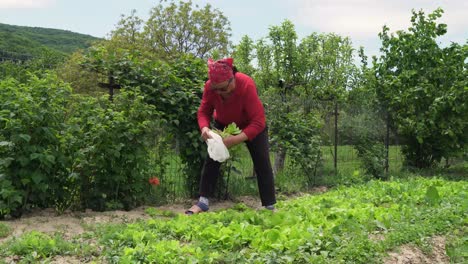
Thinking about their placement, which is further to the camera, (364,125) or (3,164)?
(364,125)

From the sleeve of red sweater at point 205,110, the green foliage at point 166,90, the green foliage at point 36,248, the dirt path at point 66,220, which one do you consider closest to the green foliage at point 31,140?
the dirt path at point 66,220


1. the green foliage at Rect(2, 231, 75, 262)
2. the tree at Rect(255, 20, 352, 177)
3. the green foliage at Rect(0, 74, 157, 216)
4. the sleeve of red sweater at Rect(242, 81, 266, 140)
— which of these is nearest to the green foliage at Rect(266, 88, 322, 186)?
the tree at Rect(255, 20, 352, 177)

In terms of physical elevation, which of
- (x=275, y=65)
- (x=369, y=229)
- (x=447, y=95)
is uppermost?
(x=275, y=65)

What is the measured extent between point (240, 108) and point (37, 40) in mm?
67582

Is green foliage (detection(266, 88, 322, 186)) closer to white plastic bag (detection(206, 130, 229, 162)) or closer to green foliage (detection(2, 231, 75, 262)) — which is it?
white plastic bag (detection(206, 130, 229, 162))

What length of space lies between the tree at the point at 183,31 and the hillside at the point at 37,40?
7.37 m

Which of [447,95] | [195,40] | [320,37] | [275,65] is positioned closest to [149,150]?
[447,95]

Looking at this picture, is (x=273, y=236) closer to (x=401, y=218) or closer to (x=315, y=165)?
(x=401, y=218)

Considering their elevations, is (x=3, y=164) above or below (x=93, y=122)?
below

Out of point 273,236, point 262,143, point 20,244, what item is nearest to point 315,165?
point 262,143

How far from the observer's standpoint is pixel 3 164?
4023 mm

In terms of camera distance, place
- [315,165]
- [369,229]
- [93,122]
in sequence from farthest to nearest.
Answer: [315,165] → [93,122] → [369,229]

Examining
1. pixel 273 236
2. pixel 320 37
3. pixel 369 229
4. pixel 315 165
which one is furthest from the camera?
pixel 320 37

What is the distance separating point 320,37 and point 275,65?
8.44 feet
